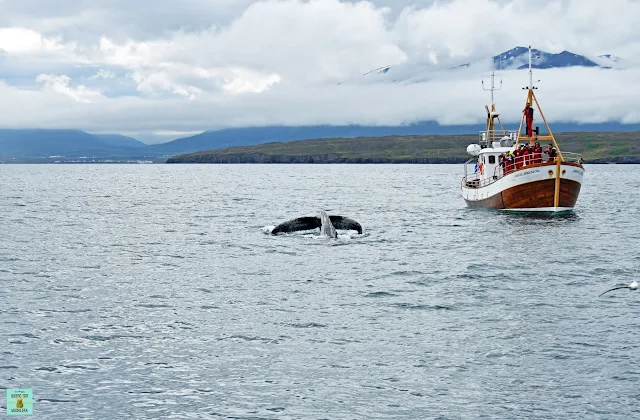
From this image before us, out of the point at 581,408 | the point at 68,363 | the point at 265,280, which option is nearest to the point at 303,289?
the point at 265,280

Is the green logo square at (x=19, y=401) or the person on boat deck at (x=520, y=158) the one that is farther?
the person on boat deck at (x=520, y=158)

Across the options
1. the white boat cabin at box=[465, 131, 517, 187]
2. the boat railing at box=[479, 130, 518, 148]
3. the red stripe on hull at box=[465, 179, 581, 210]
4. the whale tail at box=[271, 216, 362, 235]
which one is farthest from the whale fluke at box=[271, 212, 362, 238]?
the boat railing at box=[479, 130, 518, 148]

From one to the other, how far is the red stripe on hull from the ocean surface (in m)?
15.2

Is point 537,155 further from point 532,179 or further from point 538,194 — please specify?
point 538,194

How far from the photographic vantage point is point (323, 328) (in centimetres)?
2389

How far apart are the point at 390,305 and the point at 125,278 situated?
13115 mm

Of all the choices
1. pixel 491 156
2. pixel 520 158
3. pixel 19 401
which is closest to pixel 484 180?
pixel 491 156

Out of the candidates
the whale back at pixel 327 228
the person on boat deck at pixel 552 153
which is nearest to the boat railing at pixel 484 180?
the person on boat deck at pixel 552 153

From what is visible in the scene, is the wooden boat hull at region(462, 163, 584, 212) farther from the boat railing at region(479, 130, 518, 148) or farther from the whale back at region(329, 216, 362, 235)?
the whale back at region(329, 216, 362, 235)

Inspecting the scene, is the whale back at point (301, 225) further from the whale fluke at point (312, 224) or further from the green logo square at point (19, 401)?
the green logo square at point (19, 401)

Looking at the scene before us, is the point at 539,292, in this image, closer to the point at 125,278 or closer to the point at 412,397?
the point at 412,397

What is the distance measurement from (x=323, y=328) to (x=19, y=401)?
32.1 ft

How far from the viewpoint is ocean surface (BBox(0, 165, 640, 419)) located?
1727 centimetres

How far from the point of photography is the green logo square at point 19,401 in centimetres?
1623
